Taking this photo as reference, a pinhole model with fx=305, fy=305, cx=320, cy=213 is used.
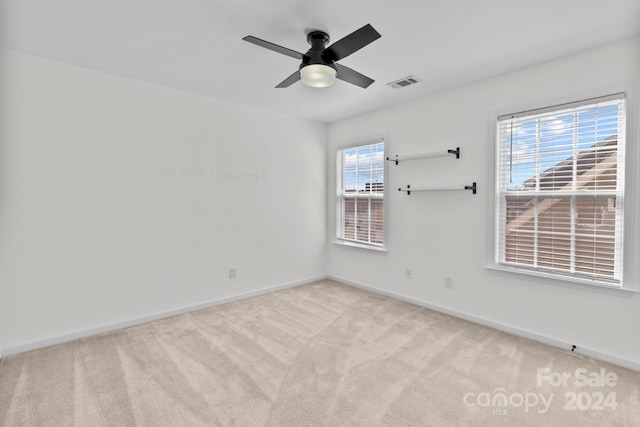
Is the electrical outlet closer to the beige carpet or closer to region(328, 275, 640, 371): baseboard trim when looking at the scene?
region(328, 275, 640, 371): baseboard trim

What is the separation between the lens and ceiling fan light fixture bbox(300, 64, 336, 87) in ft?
7.05

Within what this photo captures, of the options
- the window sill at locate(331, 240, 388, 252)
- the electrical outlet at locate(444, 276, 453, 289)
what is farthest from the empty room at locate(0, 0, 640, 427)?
the window sill at locate(331, 240, 388, 252)

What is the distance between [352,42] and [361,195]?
2617mm

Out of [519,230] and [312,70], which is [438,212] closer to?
[519,230]

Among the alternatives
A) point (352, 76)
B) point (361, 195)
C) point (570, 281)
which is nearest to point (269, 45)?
point (352, 76)

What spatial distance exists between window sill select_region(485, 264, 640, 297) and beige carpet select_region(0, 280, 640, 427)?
56 cm

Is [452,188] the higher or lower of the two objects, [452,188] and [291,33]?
the lower

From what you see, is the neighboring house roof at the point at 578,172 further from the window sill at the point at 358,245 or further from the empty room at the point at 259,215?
the window sill at the point at 358,245

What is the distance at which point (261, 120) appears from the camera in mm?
3986

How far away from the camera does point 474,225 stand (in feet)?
10.3

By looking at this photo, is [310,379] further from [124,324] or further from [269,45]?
[269,45]

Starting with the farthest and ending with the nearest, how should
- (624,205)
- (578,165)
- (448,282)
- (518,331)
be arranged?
1. (448,282)
2. (518,331)
3. (578,165)
4. (624,205)

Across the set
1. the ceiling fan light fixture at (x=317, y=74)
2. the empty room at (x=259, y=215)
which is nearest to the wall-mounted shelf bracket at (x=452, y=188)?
the empty room at (x=259, y=215)

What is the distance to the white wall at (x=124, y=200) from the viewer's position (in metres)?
2.52
